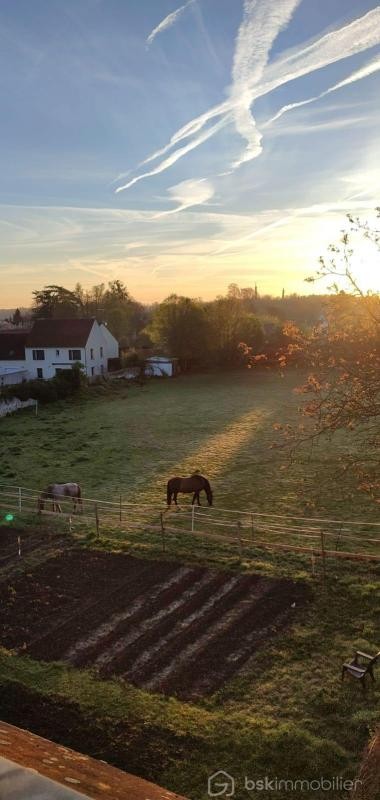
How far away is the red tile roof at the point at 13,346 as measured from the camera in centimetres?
5281

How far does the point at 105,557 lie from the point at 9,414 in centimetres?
2455

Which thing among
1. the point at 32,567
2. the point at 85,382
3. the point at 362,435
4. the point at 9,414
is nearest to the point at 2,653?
the point at 32,567

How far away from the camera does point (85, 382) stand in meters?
45.7

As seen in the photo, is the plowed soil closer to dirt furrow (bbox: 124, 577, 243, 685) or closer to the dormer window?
dirt furrow (bbox: 124, 577, 243, 685)

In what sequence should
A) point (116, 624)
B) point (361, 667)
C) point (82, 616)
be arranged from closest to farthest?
point (361, 667) < point (116, 624) < point (82, 616)

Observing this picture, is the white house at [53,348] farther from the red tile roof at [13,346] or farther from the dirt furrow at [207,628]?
the dirt furrow at [207,628]

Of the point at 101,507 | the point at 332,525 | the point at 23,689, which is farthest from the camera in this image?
the point at 101,507

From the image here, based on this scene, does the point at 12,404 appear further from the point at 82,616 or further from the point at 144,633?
the point at 144,633

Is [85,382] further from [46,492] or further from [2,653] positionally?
[2,653]

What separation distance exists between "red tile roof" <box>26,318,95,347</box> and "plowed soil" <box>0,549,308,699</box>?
39.3 m

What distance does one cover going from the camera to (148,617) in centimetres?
1165

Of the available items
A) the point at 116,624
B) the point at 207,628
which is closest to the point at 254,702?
the point at 207,628

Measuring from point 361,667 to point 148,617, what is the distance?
4575mm

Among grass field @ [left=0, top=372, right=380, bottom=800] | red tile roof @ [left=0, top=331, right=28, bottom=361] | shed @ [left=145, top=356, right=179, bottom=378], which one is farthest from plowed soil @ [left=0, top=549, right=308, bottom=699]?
shed @ [left=145, top=356, right=179, bottom=378]
